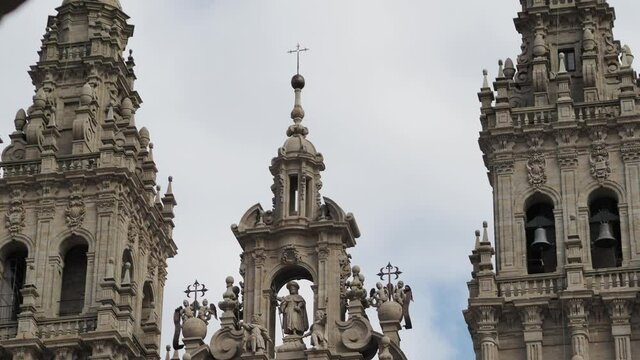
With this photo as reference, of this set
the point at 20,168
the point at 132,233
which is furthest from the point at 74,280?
the point at 20,168

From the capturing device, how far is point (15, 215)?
992 inches

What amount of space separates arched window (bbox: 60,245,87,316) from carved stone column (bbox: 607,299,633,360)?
10691mm

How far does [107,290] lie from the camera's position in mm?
23547

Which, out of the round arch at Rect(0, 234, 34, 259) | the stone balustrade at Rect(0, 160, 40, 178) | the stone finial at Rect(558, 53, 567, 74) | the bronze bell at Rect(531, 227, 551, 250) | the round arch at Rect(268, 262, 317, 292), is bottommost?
the round arch at Rect(268, 262, 317, 292)

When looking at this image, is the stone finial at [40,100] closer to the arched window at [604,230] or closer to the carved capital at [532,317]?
the carved capital at [532,317]

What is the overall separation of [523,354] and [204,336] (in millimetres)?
5958

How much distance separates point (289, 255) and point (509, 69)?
602cm

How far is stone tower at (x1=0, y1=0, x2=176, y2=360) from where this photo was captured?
23.5 metres

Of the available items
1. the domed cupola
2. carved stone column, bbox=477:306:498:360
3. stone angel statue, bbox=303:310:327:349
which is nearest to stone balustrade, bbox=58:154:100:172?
the domed cupola

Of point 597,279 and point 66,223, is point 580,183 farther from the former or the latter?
point 66,223

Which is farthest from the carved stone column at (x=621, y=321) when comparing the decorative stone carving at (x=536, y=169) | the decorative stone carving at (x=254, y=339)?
the decorative stone carving at (x=254, y=339)

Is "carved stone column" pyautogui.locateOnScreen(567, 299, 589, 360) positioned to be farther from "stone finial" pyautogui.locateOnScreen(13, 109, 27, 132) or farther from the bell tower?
"stone finial" pyautogui.locateOnScreen(13, 109, 27, 132)

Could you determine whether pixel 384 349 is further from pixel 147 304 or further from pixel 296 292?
pixel 147 304

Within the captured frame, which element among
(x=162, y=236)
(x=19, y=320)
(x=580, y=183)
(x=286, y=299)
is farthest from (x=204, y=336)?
(x=580, y=183)
